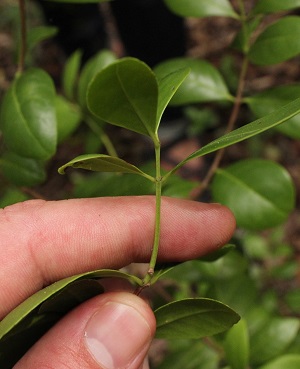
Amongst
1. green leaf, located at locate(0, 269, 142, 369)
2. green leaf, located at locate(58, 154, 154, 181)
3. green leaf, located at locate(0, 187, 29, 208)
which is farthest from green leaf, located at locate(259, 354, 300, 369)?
green leaf, located at locate(0, 187, 29, 208)

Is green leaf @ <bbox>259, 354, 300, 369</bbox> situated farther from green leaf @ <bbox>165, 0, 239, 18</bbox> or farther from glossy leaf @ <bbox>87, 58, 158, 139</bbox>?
green leaf @ <bbox>165, 0, 239, 18</bbox>

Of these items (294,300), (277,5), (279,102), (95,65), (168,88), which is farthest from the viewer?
(294,300)

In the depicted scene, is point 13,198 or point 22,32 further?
point 13,198

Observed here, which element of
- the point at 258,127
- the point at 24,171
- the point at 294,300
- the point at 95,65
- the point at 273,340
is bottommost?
the point at 294,300

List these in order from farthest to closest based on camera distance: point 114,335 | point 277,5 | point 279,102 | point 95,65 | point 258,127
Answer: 1. point 95,65
2. point 279,102
3. point 277,5
4. point 114,335
5. point 258,127

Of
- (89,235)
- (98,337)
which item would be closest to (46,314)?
(98,337)

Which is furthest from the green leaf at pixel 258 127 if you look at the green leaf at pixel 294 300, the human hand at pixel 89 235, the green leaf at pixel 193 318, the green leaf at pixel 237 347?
the green leaf at pixel 294 300

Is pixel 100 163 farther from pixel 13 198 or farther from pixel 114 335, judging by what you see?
pixel 13 198
